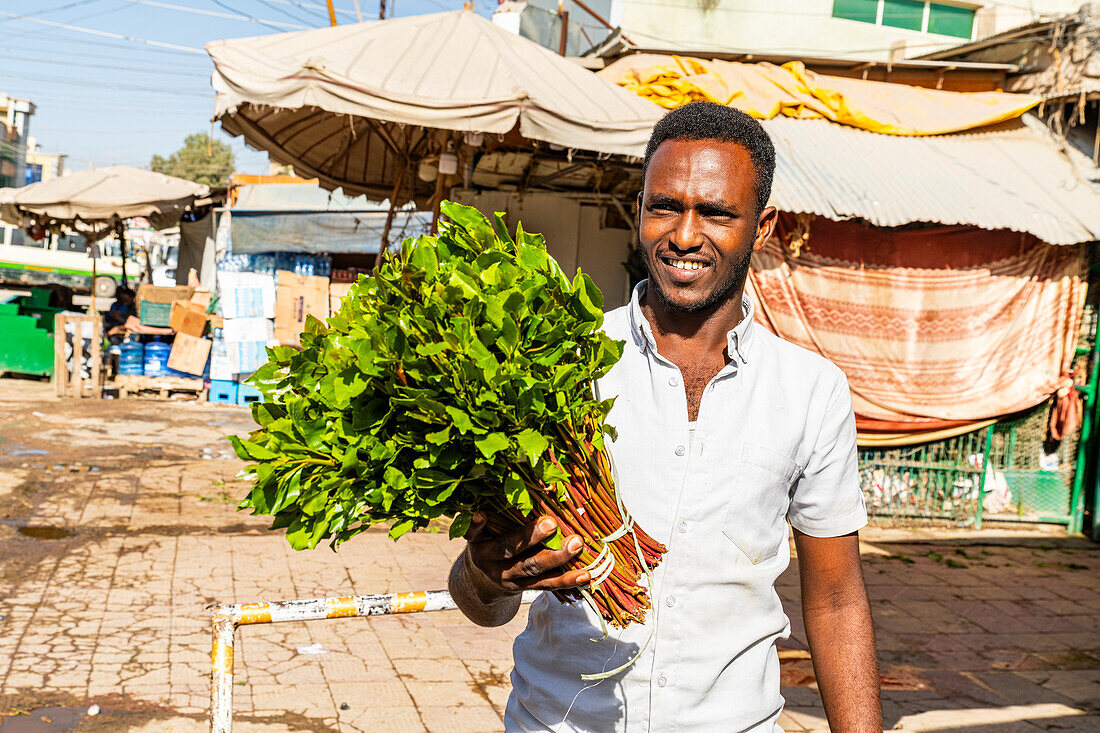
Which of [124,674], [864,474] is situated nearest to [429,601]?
[124,674]

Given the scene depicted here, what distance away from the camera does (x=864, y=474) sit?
28.8ft

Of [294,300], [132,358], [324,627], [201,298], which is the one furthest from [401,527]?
[201,298]

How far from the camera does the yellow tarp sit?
26.1ft

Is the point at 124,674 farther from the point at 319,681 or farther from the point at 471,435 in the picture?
the point at 471,435

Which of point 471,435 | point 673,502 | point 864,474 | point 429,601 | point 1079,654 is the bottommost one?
point 1079,654

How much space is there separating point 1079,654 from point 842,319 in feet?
10.7

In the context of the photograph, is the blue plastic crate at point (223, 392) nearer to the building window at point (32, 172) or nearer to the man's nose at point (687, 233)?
the man's nose at point (687, 233)

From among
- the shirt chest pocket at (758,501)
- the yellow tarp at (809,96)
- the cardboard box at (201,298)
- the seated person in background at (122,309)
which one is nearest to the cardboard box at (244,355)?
the cardboard box at (201,298)

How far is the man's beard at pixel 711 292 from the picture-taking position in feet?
6.31

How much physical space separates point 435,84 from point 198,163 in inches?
2642

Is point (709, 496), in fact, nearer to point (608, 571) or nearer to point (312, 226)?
point (608, 571)

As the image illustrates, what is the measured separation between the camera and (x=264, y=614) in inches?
102

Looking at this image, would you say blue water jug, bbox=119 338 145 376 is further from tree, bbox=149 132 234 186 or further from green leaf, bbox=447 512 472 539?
tree, bbox=149 132 234 186

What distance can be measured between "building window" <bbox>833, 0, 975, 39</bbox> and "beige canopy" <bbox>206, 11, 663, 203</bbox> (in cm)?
1145
